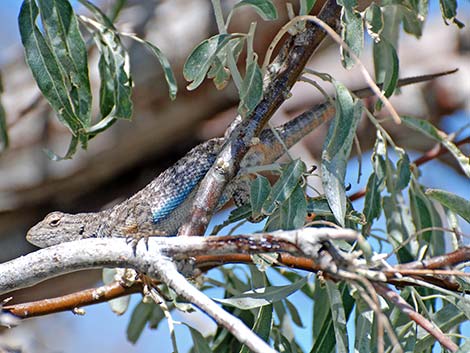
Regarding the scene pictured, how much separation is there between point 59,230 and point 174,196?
631mm

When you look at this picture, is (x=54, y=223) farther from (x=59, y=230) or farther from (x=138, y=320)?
(x=138, y=320)

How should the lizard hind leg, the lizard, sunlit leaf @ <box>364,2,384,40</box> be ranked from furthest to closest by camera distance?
the lizard hind leg → the lizard → sunlit leaf @ <box>364,2,384,40</box>

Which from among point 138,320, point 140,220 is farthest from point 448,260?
point 138,320

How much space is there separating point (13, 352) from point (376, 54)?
1.51m

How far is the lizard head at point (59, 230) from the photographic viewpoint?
3.10 meters

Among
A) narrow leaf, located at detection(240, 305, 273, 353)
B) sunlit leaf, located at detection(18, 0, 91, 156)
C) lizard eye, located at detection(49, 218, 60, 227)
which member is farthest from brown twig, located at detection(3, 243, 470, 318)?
lizard eye, located at detection(49, 218, 60, 227)

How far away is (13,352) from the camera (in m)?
1.61

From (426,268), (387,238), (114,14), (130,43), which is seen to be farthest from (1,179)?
(426,268)

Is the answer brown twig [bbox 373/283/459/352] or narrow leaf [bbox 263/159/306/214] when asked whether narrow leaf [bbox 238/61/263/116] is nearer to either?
narrow leaf [bbox 263/159/306/214]

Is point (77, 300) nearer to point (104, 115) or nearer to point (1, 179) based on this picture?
point (104, 115)

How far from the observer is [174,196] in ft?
8.99

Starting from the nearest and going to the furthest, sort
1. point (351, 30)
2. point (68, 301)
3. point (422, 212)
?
point (351, 30), point (68, 301), point (422, 212)

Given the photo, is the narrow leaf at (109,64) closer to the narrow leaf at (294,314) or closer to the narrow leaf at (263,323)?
the narrow leaf at (263,323)

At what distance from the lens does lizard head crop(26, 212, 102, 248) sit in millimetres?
3098
